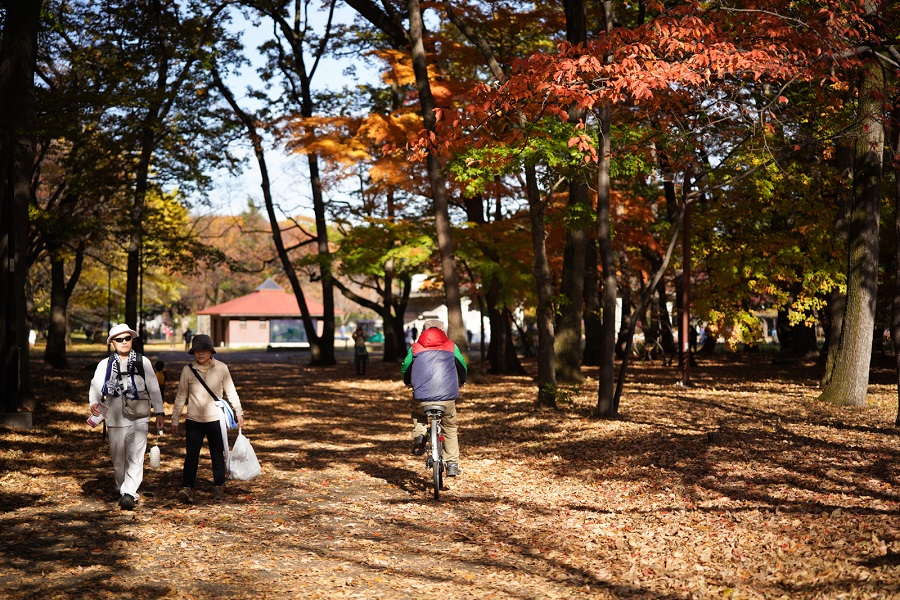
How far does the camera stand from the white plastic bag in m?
9.56

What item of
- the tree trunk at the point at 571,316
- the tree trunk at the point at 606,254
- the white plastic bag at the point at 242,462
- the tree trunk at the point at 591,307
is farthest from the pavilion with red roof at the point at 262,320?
the white plastic bag at the point at 242,462

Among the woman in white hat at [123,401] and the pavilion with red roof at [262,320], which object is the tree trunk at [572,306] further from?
the pavilion with red roof at [262,320]

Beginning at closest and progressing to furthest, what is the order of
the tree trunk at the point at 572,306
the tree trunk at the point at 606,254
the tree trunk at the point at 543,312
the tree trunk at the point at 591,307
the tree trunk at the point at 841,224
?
the tree trunk at the point at 606,254
the tree trunk at the point at 543,312
the tree trunk at the point at 841,224
the tree trunk at the point at 572,306
the tree trunk at the point at 591,307

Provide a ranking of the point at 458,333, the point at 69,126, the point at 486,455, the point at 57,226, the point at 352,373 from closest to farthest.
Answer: the point at 486,455 < the point at 69,126 < the point at 458,333 < the point at 57,226 < the point at 352,373

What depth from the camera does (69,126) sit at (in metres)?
18.1

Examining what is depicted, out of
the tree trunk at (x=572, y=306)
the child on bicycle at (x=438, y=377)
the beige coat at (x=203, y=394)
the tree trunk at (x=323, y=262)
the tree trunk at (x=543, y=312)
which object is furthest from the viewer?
the tree trunk at (x=323, y=262)

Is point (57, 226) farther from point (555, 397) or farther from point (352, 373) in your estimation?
point (555, 397)

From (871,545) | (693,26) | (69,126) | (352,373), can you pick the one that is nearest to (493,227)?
(352,373)

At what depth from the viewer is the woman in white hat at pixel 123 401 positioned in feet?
27.7

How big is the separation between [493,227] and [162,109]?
32.1 feet

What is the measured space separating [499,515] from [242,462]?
112 inches

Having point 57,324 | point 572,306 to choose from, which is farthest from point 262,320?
point 572,306

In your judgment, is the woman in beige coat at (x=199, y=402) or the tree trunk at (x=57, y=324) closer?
the woman in beige coat at (x=199, y=402)

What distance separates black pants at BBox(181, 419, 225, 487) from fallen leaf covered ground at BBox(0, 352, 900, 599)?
0.33m
